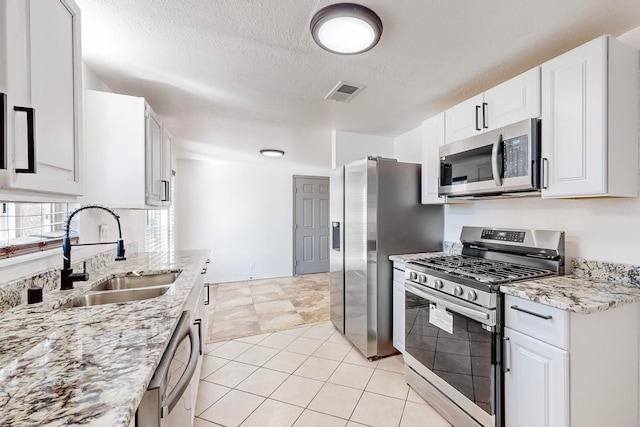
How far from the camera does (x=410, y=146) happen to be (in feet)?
10.5

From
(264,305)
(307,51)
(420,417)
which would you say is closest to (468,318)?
(420,417)

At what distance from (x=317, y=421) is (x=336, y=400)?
0.24 meters

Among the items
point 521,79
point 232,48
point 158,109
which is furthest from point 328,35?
point 158,109

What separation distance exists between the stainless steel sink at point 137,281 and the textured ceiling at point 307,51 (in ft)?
4.63

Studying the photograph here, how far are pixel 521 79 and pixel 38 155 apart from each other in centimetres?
237

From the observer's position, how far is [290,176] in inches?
219

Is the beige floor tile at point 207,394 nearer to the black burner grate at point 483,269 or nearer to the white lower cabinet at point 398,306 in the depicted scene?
the white lower cabinet at point 398,306

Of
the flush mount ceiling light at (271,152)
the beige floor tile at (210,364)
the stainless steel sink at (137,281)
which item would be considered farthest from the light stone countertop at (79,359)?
the flush mount ceiling light at (271,152)

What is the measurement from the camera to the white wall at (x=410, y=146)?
305cm

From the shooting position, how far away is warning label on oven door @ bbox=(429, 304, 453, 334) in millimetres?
1699

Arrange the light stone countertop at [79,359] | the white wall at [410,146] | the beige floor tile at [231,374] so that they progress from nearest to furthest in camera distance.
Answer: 1. the light stone countertop at [79,359]
2. the beige floor tile at [231,374]
3. the white wall at [410,146]

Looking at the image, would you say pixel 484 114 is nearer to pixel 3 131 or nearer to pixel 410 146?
pixel 410 146

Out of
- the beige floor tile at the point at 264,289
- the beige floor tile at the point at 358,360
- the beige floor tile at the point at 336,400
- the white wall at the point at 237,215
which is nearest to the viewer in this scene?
the beige floor tile at the point at 336,400

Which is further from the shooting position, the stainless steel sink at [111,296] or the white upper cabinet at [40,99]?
the stainless steel sink at [111,296]
